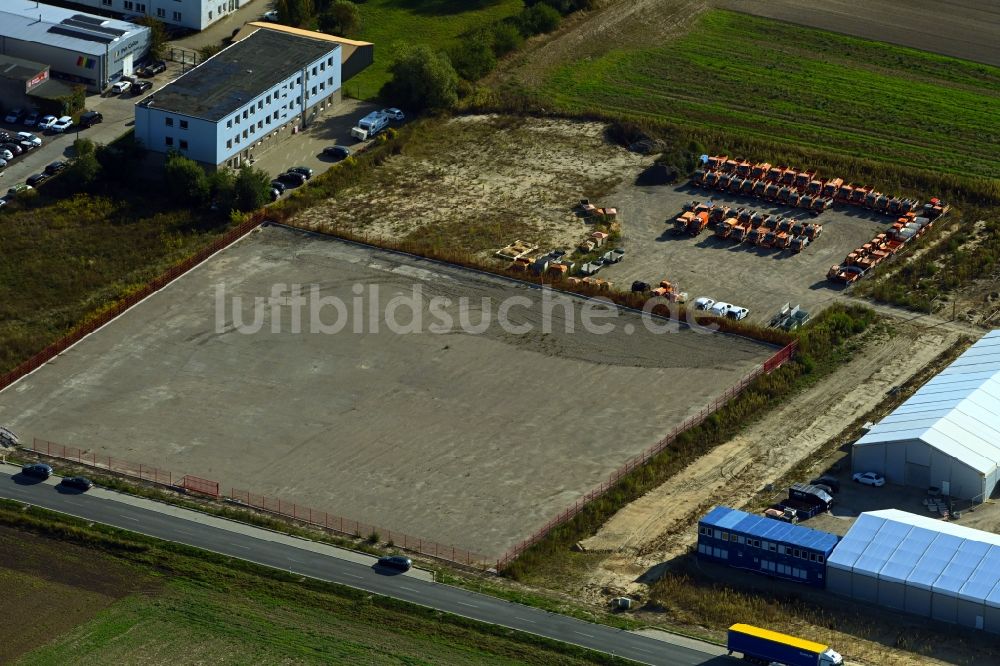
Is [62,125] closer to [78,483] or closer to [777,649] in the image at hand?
[78,483]

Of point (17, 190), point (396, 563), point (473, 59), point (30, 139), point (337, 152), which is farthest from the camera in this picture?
point (473, 59)

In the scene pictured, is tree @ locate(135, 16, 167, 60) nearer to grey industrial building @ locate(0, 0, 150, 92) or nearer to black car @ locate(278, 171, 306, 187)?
grey industrial building @ locate(0, 0, 150, 92)

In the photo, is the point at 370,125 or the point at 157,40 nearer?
the point at 370,125

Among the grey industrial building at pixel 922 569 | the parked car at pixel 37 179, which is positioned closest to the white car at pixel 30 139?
the parked car at pixel 37 179

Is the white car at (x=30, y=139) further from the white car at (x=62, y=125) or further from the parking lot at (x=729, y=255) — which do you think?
the parking lot at (x=729, y=255)

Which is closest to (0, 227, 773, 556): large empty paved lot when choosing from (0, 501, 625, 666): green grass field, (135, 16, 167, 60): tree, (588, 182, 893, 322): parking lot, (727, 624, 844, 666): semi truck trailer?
(588, 182, 893, 322): parking lot

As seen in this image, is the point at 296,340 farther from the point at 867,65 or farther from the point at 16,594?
the point at 867,65

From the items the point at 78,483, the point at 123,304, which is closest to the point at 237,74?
the point at 123,304
